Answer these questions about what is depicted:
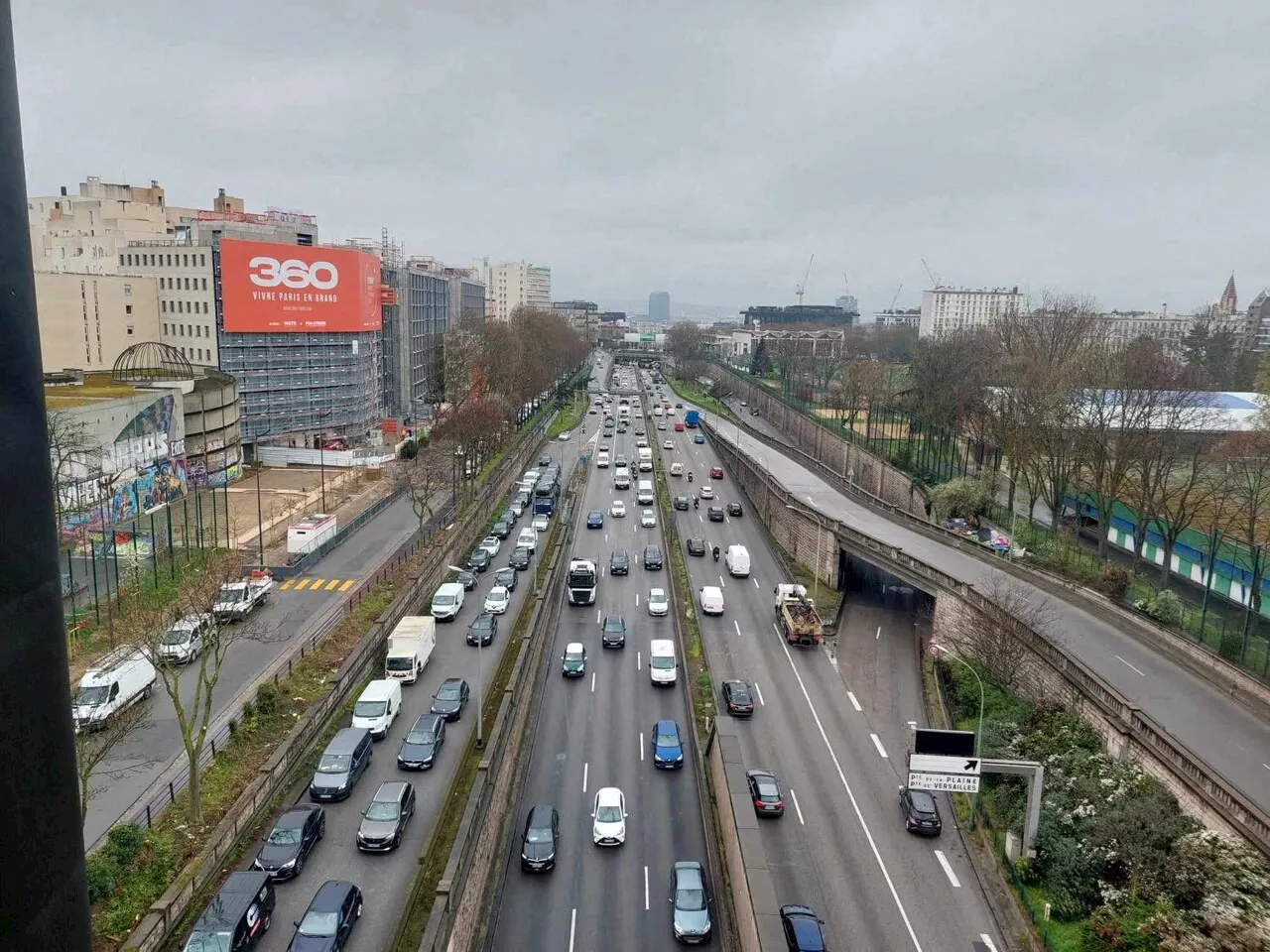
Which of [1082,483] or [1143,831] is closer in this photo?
[1143,831]

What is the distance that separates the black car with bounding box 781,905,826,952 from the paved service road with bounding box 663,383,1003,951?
1.98ft

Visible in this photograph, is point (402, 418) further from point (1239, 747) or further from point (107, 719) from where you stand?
point (1239, 747)

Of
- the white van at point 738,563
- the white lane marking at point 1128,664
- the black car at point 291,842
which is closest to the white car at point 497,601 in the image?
the white van at point 738,563

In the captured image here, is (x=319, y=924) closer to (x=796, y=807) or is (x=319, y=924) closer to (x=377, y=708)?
(x=377, y=708)

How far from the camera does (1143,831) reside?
21.6m

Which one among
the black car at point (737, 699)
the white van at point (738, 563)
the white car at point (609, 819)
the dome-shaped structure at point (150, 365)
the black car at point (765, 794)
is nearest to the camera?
the white car at point (609, 819)

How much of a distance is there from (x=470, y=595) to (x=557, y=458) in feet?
140

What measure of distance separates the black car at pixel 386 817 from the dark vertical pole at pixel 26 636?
22.0 metres

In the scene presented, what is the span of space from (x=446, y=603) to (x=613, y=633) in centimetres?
817

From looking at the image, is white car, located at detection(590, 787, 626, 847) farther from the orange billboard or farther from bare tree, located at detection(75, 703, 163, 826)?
the orange billboard

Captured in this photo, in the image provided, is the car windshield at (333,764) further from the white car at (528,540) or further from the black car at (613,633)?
the white car at (528,540)

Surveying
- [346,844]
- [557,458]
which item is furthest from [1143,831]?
[557,458]

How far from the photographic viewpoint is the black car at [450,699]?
99.5 feet

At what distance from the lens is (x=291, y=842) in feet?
71.5
